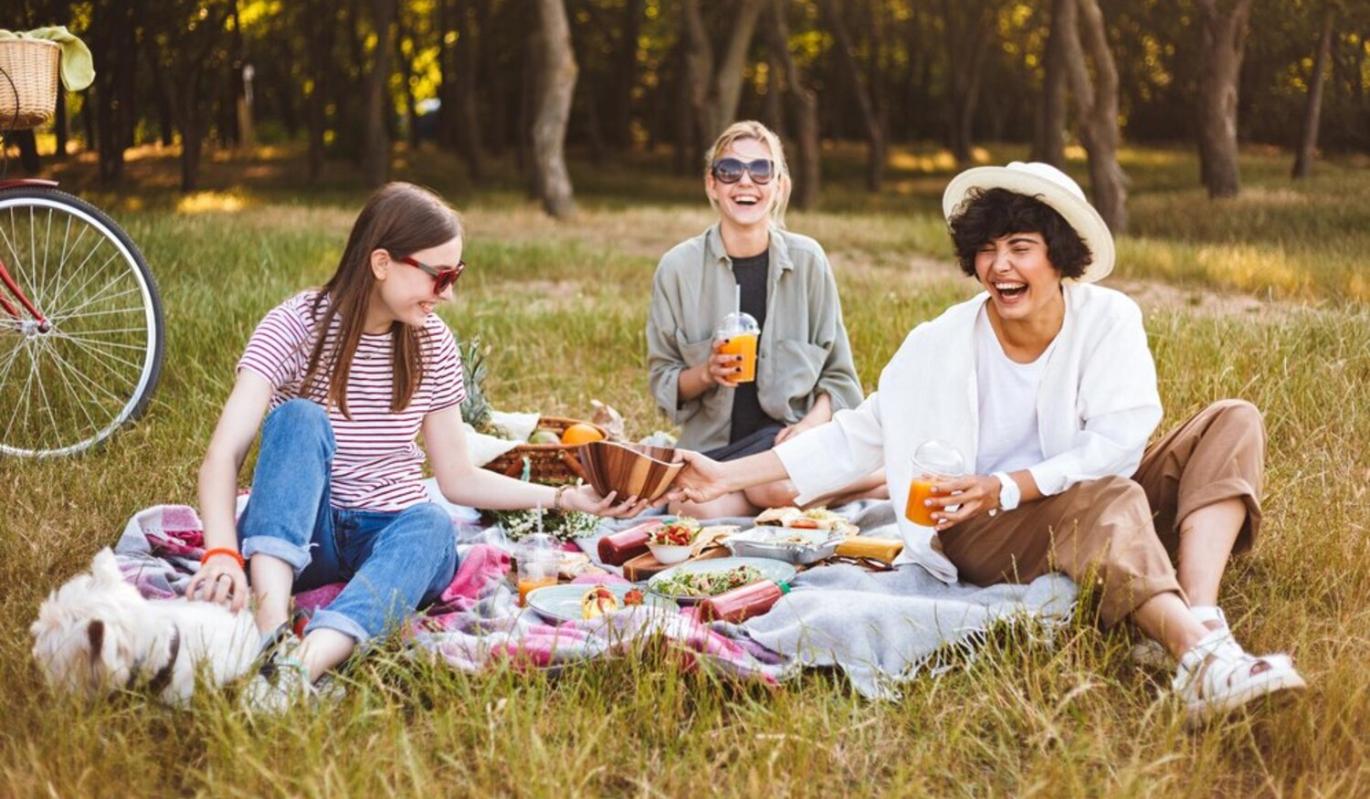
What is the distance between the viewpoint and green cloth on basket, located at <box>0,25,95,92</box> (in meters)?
5.11

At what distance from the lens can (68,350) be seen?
5.66 m

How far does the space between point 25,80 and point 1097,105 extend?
10.8 metres

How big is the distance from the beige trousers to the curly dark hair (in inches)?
20.8

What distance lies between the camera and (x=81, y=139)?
19938mm

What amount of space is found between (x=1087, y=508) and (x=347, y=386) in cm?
191

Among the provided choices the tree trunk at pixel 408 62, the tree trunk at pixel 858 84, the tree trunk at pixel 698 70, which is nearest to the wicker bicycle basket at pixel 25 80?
the tree trunk at pixel 698 70

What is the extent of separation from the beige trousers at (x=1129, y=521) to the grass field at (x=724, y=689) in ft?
0.54

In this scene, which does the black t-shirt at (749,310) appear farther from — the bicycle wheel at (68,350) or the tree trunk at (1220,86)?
the tree trunk at (1220,86)

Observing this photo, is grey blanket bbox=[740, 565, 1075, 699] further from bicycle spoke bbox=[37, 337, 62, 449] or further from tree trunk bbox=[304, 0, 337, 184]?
tree trunk bbox=[304, 0, 337, 184]

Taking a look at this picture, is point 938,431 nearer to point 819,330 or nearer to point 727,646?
point 727,646

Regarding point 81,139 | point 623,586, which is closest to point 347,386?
point 623,586

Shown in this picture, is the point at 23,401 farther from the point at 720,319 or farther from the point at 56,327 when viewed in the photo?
the point at 720,319

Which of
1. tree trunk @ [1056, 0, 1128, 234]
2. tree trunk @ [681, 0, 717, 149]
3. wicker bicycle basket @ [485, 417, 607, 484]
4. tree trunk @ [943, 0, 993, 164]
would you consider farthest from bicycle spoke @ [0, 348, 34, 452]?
tree trunk @ [943, 0, 993, 164]

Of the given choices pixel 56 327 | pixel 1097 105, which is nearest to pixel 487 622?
pixel 56 327
